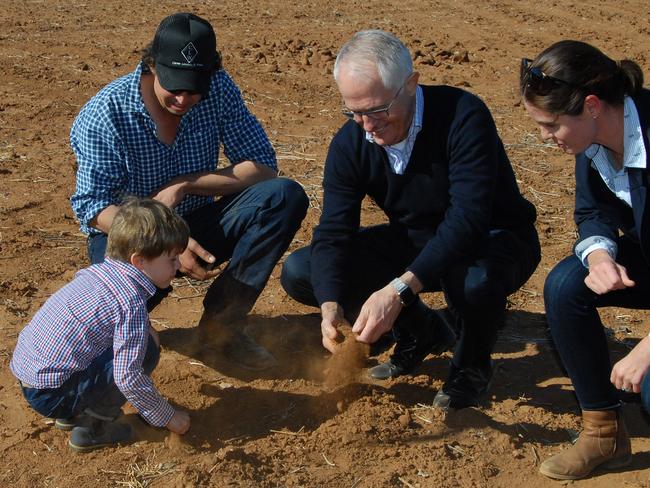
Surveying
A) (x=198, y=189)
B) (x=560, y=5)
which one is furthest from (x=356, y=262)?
(x=560, y=5)

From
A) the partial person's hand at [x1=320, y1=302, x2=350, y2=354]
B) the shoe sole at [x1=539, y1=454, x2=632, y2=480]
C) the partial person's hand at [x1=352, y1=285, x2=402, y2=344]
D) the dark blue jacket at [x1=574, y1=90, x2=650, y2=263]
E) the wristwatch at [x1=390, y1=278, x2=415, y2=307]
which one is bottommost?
the shoe sole at [x1=539, y1=454, x2=632, y2=480]

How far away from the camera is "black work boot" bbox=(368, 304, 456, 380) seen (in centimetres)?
416

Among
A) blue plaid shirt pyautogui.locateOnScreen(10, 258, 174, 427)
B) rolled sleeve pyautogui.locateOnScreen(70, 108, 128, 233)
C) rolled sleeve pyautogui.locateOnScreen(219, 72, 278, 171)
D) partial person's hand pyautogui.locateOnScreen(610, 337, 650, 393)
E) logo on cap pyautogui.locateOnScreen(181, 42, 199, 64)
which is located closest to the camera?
partial person's hand pyautogui.locateOnScreen(610, 337, 650, 393)

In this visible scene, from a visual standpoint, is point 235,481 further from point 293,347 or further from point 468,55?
point 468,55

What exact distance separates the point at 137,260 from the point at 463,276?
1279 millimetres

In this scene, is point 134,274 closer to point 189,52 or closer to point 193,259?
point 193,259

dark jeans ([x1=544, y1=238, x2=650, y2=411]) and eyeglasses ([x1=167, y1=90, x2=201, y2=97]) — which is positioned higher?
eyeglasses ([x1=167, y1=90, x2=201, y2=97])

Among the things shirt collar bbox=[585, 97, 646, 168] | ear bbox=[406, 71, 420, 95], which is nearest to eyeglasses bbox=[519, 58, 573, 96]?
shirt collar bbox=[585, 97, 646, 168]

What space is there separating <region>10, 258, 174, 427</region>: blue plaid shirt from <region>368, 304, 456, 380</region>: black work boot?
46.8 inches

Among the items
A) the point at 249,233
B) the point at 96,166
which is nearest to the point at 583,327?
the point at 249,233

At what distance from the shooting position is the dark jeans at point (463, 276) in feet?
12.1

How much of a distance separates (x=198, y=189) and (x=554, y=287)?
1.66 m

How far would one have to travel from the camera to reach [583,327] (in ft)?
11.2

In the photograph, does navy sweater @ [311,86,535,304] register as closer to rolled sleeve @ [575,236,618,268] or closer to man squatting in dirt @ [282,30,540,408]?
man squatting in dirt @ [282,30,540,408]
